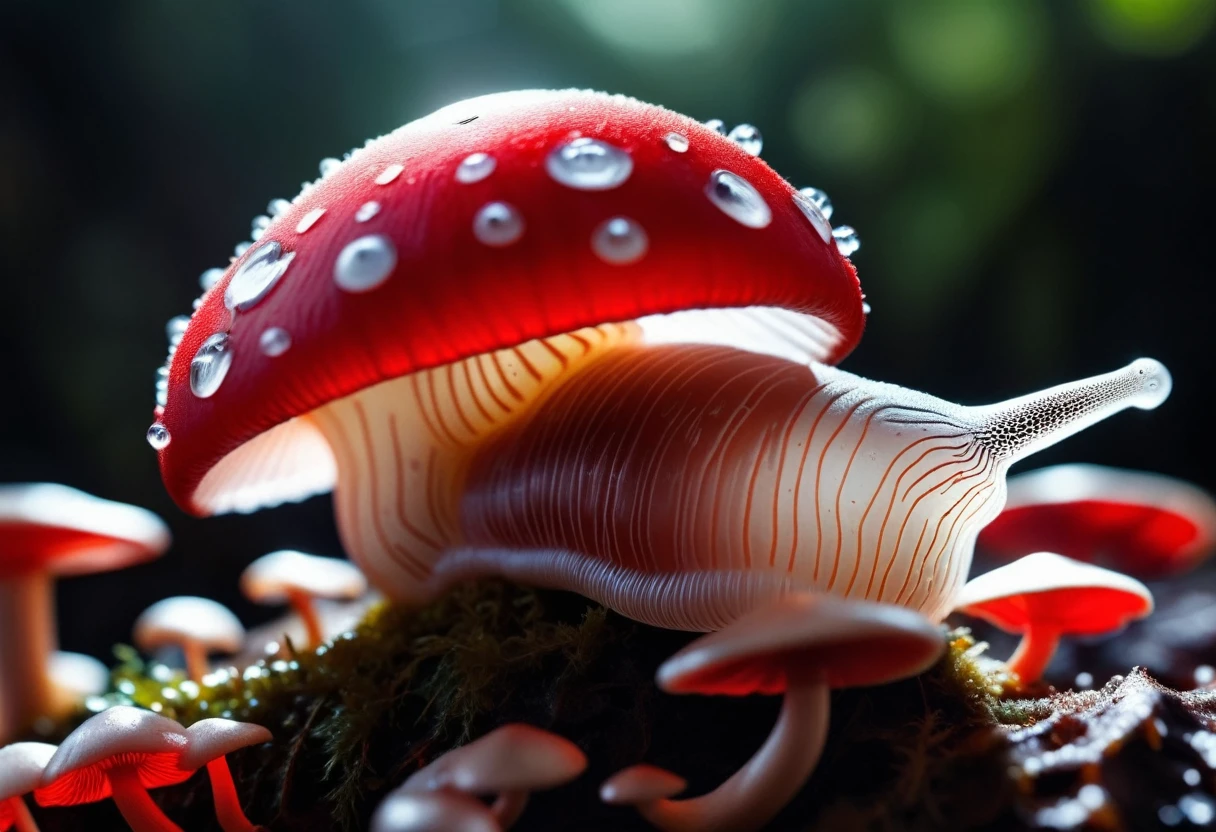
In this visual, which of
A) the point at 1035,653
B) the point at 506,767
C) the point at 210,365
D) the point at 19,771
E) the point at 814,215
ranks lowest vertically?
the point at 1035,653

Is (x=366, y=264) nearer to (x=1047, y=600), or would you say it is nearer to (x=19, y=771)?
(x=19, y=771)

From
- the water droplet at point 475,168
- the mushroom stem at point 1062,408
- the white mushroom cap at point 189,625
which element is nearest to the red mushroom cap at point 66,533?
the white mushroom cap at point 189,625

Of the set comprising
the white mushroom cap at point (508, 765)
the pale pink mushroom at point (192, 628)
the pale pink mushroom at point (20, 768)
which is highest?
the white mushroom cap at point (508, 765)

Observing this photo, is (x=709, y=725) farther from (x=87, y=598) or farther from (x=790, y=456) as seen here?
(x=87, y=598)

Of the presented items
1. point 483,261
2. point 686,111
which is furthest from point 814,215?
point 686,111

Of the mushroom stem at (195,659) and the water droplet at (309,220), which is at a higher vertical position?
the water droplet at (309,220)

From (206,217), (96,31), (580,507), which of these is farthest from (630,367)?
(96,31)

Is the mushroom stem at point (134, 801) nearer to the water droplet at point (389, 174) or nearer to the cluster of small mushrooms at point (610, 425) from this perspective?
the cluster of small mushrooms at point (610, 425)
